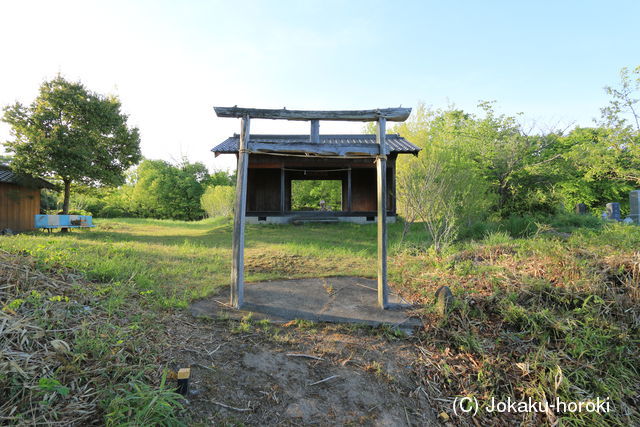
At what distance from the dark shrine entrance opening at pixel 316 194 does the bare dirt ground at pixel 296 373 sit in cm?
2184

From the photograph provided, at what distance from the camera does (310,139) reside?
414cm

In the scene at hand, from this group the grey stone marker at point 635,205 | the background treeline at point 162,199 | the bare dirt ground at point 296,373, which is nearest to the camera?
the bare dirt ground at point 296,373

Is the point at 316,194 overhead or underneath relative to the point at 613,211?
overhead

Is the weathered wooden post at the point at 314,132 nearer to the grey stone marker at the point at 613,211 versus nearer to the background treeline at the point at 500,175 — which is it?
the background treeline at the point at 500,175

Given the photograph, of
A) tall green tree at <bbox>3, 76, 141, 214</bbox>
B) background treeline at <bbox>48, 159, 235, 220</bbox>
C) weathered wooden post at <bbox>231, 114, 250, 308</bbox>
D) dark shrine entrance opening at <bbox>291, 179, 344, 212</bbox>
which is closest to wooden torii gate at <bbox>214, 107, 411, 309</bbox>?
weathered wooden post at <bbox>231, 114, 250, 308</bbox>

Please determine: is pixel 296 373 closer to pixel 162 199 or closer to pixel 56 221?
pixel 56 221

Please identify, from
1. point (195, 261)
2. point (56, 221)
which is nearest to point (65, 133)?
point (56, 221)

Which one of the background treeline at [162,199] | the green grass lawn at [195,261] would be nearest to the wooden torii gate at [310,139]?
the green grass lawn at [195,261]

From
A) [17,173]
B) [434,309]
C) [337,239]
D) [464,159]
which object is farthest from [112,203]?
[434,309]

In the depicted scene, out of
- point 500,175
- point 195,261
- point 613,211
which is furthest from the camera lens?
point 613,211

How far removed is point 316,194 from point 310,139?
23282 mm

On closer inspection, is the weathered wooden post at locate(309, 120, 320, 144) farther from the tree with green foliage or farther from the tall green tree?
the tree with green foliage

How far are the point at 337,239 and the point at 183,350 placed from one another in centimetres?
725

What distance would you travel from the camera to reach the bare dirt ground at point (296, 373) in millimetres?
2229
